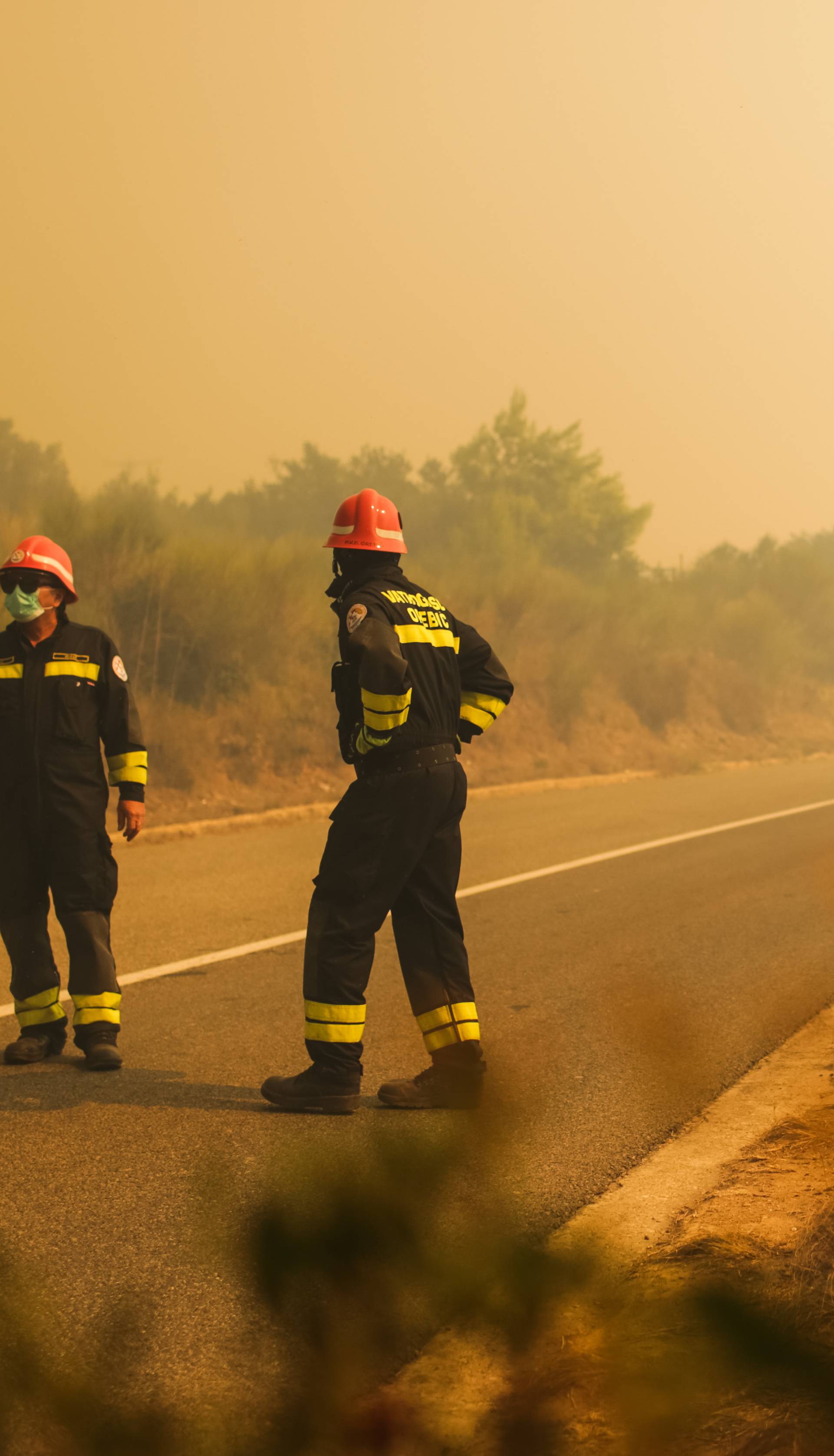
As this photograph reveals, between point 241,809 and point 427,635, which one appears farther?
point 241,809

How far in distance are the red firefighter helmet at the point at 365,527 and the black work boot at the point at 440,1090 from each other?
1.80m

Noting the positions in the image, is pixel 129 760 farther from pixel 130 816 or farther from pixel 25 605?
pixel 25 605

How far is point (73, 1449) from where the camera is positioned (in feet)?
5.79

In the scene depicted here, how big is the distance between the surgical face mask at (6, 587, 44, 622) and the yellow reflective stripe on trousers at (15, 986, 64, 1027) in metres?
1.43

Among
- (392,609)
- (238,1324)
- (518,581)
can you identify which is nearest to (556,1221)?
(238,1324)

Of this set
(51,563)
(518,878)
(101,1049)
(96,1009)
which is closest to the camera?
(101,1049)

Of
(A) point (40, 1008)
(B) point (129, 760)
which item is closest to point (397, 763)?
(B) point (129, 760)

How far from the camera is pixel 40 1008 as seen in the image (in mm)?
5254

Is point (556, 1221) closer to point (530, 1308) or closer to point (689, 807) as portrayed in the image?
point (530, 1308)

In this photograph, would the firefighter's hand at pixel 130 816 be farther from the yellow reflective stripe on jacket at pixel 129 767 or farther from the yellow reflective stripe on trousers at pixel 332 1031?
the yellow reflective stripe on trousers at pixel 332 1031

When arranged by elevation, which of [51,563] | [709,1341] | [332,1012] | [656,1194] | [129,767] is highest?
[51,563]

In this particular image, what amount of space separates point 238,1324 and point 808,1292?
1.24m

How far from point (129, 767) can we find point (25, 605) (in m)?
0.74

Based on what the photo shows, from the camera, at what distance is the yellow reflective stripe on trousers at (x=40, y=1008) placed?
5238mm
